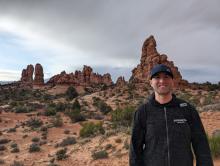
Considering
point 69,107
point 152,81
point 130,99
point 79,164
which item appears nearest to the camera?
point 152,81


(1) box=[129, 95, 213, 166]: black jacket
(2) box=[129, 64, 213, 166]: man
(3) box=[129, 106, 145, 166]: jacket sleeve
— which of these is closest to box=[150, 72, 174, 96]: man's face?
(2) box=[129, 64, 213, 166]: man

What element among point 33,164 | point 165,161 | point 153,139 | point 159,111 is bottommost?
point 33,164

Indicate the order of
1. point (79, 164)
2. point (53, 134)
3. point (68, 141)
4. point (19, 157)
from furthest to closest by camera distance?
point (53, 134) < point (68, 141) < point (19, 157) < point (79, 164)

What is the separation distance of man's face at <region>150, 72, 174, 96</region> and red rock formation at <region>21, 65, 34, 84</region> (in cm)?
8366

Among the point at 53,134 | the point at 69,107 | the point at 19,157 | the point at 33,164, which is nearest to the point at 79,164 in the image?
the point at 33,164

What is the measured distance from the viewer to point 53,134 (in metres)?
20.0

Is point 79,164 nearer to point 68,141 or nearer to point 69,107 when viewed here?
point 68,141

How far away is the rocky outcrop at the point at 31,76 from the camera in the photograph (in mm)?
80106

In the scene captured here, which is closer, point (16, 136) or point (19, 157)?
point (19, 157)

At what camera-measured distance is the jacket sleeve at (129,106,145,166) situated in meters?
3.46

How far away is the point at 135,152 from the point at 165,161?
0.34 m

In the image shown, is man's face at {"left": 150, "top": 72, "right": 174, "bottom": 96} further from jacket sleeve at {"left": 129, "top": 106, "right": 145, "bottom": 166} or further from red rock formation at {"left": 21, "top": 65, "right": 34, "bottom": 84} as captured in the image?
red rock formation at {"left": 21, "top": 65, "right": 34, "bottom": 84}

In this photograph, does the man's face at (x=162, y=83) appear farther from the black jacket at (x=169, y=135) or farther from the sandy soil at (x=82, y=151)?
the sandy soil at (x=82, y=151)

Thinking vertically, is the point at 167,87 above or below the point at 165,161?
above
